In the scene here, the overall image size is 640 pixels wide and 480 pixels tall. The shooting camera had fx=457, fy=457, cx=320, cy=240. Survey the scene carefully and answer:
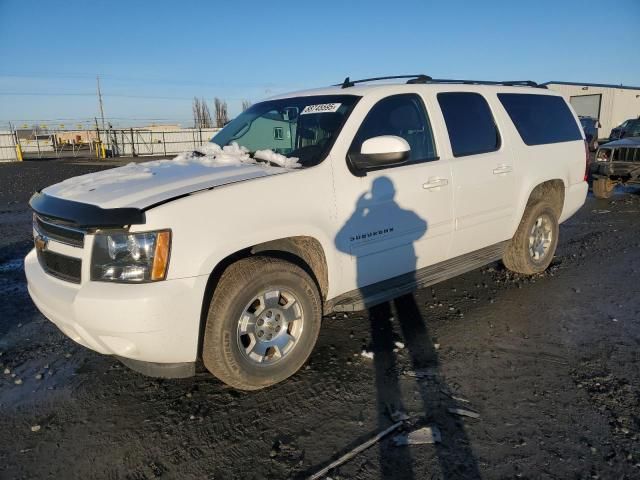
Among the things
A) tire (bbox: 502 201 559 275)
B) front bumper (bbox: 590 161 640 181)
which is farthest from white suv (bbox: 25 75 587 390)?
front bumper (bbox: 590 161 640 181)

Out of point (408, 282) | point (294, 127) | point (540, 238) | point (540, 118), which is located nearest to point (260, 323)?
point (408, 282)

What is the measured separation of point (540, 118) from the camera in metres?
4.99

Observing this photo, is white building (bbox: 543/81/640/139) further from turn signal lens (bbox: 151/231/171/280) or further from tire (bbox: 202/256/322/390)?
turn signal lens (bbox: 151/231/171/280)

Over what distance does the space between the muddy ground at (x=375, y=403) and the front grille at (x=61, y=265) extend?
87 centimetres

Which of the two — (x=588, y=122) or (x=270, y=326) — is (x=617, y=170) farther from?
(x=270, y=326)

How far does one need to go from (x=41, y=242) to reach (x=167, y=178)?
3.01ft

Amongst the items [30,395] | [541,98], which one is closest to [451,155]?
[541,98]

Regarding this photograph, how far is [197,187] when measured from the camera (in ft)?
8.91

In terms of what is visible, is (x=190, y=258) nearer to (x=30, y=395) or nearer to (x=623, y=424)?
(x=30, y=395)

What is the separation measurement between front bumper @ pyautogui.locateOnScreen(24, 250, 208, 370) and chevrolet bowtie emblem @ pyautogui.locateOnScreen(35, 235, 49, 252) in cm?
38

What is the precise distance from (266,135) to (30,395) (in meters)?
2.56

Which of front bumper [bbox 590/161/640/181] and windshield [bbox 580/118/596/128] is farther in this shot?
windshield [bbox 580/118/596/128]

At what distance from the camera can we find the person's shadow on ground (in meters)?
2.36

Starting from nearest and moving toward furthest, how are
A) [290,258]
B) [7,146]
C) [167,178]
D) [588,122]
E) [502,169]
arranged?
1. [167,178]
2. [290,258]
3. [502,169]
4. [588,122]
5. [7,146]
